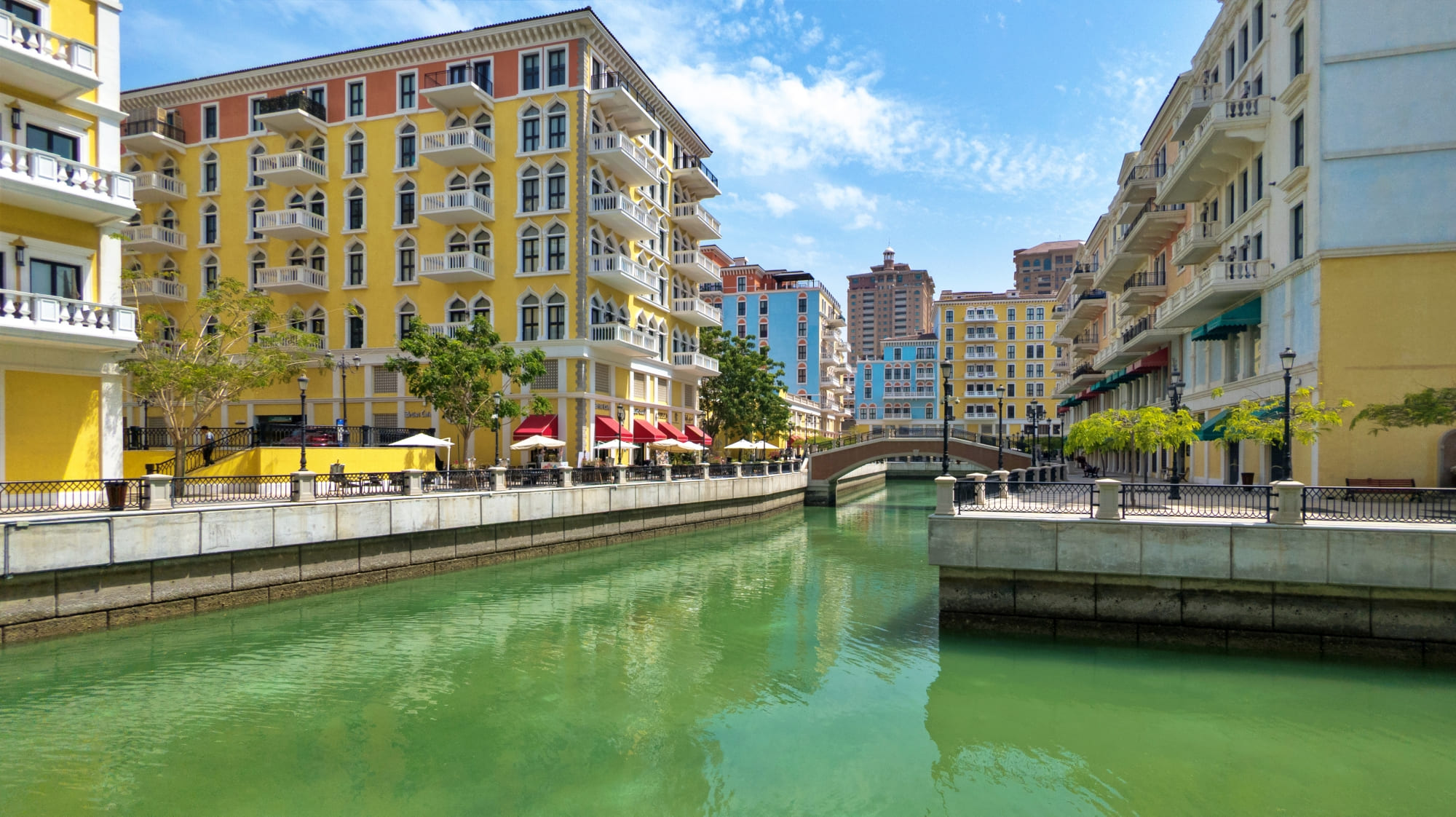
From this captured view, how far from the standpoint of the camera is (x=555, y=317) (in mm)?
38875

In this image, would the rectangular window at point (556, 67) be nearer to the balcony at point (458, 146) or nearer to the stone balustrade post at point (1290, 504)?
the balcony at point (458, 146)

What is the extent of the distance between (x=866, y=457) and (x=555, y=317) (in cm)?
2627

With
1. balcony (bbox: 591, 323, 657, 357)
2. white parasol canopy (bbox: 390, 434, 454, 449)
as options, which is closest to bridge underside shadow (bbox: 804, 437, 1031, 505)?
balcony (bbox: 591, 323, 657, 357)

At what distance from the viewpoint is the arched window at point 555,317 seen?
127 feet

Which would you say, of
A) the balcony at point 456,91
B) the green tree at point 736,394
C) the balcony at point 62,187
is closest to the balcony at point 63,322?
the balcony at point 62,187

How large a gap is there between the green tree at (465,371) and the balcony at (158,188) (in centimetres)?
2303

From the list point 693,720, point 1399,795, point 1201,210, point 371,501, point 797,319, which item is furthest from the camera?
point 797,319

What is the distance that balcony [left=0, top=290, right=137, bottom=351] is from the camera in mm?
18594

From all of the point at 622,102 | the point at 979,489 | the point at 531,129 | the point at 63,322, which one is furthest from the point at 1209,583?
the point at 531,129

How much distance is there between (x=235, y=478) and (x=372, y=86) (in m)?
29.6

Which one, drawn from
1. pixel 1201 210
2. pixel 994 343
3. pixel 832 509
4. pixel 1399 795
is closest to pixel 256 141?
pixel 832 509

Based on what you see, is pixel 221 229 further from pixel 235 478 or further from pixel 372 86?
pixel 235 478

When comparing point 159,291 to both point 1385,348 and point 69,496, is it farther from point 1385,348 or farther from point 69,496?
point 1385,348

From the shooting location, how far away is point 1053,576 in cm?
1575
